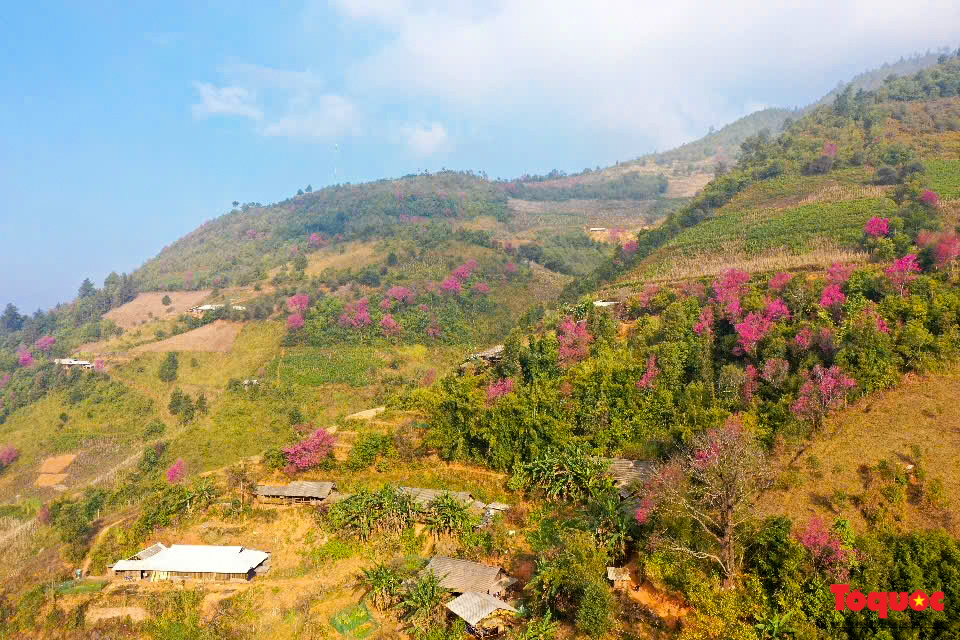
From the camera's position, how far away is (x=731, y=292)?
118 ft

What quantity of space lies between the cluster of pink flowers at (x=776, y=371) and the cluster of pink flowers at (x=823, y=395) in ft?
6.67

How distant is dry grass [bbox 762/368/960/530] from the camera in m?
20.5

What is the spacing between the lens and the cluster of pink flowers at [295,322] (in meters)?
67.4

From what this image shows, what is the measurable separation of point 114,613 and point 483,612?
16384mm

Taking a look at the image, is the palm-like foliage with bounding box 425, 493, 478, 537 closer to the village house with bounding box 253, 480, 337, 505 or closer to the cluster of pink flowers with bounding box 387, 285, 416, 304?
the village house with bounding box 253, 480, 337, 505

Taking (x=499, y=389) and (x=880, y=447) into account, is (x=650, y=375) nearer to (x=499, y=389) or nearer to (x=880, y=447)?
(x=499, y=389)

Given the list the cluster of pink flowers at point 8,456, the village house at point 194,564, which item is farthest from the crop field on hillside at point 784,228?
the cluster of pink flowers at point 8,456

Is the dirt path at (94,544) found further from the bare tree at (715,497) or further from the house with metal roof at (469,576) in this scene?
the bare tree at (715,497)

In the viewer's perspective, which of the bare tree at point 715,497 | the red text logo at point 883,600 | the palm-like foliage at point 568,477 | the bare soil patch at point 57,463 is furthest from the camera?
the bare soil patch at point 57,463

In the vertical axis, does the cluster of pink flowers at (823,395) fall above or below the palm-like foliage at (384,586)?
above

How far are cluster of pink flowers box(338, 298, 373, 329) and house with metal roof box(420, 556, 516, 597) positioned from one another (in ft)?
146

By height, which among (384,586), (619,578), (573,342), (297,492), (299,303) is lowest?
(619,578)

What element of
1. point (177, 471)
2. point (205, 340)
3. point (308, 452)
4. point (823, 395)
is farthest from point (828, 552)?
point (205, 340)

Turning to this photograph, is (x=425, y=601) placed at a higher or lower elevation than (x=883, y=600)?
lower
